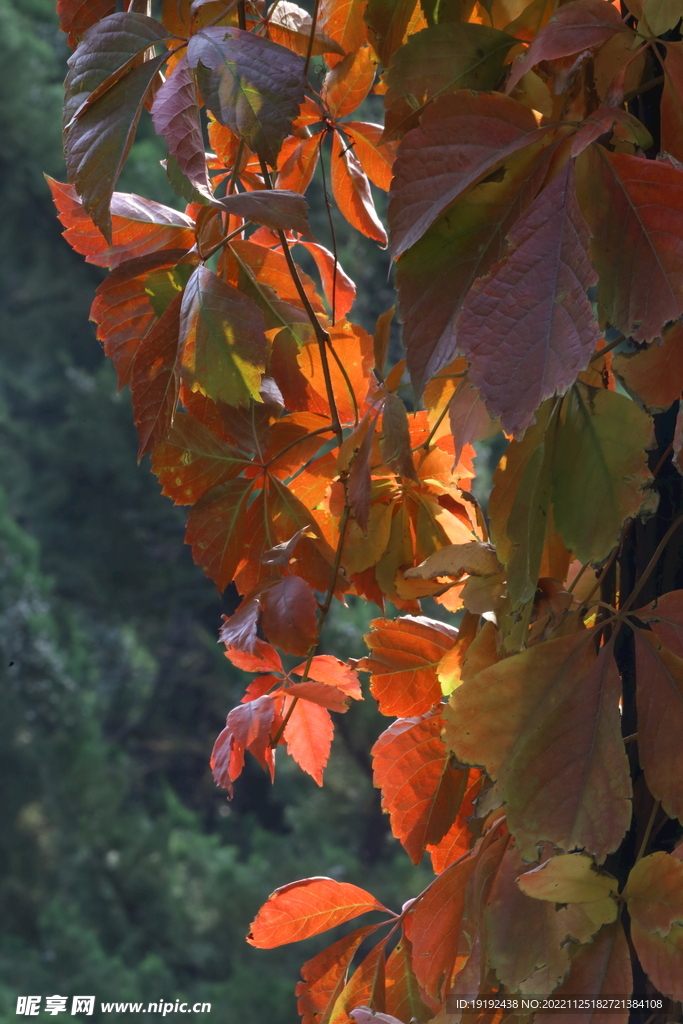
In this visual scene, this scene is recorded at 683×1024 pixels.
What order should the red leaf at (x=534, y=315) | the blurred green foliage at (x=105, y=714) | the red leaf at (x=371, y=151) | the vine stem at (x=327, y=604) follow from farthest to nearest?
the blurred green foliage at (x=105, y=714) < the red leaf at (x=371, y=151) < the vine stem at (x=327, y=604) < the red leaf at (x=534, y=315)

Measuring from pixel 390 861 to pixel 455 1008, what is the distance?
11.0ft

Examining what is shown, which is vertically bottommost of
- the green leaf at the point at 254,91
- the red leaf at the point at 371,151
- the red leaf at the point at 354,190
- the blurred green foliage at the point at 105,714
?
the blurred green foliage at the point at 105,714

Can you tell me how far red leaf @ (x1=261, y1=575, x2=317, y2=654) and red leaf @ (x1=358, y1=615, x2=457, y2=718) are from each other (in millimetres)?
44

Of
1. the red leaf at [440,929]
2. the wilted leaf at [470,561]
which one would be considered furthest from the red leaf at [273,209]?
the red leaf at [440,929]

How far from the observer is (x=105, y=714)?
4547mm

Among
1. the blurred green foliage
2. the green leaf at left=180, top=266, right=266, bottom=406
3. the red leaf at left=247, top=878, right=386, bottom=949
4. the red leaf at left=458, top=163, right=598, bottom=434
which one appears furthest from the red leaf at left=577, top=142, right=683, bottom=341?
the blurred green foliage

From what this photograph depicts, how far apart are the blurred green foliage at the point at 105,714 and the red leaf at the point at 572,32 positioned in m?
2.36

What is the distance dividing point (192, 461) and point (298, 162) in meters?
0.15

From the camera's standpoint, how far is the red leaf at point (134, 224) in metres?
0.37

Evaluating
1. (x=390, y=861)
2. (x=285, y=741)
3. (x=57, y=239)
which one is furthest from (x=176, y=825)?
(x=285, y=741)

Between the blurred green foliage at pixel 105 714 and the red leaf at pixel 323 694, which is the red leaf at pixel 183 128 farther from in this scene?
the blurred green foliage at pixel 105 714

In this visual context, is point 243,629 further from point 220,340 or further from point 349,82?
point 349,82

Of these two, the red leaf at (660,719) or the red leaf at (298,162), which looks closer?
the red leaf at (660,719)

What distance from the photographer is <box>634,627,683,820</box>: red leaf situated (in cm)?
24
